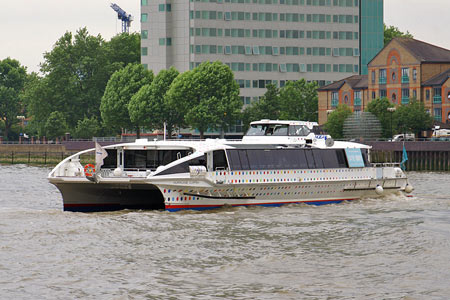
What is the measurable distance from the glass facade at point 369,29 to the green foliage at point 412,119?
4599 centimetres

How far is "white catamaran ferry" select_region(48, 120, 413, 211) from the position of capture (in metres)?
31.7

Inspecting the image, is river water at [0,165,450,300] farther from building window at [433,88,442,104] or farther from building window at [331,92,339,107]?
building window at [331,92,339,107]

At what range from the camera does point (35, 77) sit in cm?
12775

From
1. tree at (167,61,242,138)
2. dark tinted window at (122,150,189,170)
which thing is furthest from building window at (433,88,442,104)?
dark tinted window at (122,150,189,170)

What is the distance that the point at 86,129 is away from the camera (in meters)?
113

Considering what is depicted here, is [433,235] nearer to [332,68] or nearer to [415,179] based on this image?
[415,179]

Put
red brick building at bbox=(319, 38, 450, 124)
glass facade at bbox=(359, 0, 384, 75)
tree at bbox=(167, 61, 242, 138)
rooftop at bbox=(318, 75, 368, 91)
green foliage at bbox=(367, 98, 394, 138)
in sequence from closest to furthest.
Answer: green foliage at bbox=(367, 98, 394, 138) → tree at bbox=(167, 61, 242, 138) → red brick building at bbox=(319, 38, 450, 124) → rooftop at bbox=(318, 75, 368, 91) → glass facade at bbox=(359, 0, 384, 75)

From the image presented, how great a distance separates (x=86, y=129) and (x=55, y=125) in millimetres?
5032

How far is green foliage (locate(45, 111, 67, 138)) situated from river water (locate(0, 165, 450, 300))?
8349cm

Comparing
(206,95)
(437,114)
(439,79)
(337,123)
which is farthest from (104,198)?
(439,79)

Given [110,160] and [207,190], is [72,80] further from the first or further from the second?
[207,190]

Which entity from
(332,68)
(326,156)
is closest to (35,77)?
(332,68)

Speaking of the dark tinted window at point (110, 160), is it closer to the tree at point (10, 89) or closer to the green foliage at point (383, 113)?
the green foliage at point (383, 113)

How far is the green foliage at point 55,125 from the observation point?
11450cm
